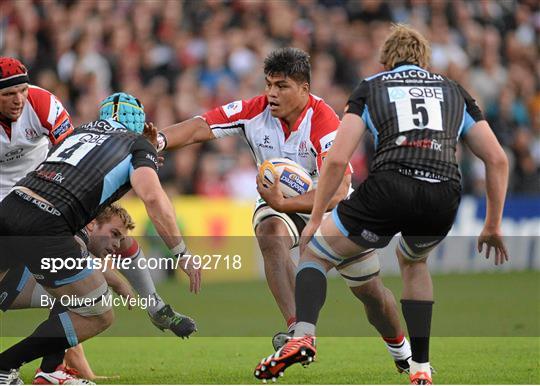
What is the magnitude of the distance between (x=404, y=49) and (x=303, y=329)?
215cm

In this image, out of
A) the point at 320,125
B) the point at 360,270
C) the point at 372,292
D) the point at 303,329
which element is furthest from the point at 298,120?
the point at 303,329

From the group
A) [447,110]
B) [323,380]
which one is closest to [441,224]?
[447,110]

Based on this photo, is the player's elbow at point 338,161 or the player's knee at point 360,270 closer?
the player's elbow at point 338,161

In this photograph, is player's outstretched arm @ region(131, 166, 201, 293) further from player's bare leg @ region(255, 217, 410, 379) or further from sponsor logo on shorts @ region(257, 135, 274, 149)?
sponsor logo on shorts @ region(257, 135, 274, 149)

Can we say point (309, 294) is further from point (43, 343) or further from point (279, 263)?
point (43, 343)

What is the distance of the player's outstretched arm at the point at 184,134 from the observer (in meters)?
10.3

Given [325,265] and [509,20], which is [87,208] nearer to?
[325,265]

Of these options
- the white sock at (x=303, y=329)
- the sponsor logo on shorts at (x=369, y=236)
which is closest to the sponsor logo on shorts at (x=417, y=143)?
the sponsor logo on shorts at (x=369, y=236)

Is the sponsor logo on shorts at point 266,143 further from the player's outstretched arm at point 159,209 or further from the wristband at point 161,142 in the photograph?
the player's outstretched arm at point 159,209

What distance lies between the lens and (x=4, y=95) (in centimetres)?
977

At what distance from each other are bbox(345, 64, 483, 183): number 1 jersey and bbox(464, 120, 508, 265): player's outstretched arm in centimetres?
15

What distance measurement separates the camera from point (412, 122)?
8359 mm

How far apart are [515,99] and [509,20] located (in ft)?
8.39

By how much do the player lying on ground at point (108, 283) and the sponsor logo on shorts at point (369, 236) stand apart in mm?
1600
